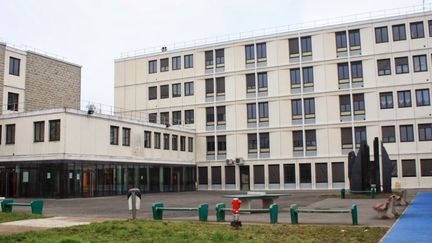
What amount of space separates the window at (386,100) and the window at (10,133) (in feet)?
113

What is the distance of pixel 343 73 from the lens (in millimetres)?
50906

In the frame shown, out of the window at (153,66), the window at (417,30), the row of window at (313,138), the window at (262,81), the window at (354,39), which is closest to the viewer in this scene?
the row of window at (313,138)

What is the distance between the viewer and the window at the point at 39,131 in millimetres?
36906

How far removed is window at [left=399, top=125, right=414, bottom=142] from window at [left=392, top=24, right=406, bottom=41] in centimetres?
880

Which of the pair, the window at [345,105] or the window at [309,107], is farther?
the window at [309,107]

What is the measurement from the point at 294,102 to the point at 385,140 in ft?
33.4

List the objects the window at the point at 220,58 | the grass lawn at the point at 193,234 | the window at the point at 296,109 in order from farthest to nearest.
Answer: the window at the point at 220,58 → the window at the point at 296,109 → the grass lawn at the point at 193,234

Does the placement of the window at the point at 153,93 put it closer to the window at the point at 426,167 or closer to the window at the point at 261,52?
the window at the point at 261,52

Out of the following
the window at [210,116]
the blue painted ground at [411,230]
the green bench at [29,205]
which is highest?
the window at [210,116]

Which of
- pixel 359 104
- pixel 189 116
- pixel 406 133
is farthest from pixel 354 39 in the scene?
pixel 189 116

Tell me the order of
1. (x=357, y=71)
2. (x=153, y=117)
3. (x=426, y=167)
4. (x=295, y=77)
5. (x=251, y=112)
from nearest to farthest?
(x=426, y=167) < (x=357, y=71) < (x=295, y=77) < (x=251, y=112) < (x=153, y=117)

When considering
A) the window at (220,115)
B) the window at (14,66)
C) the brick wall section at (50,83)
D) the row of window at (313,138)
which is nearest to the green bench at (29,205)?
the window at (14,66)

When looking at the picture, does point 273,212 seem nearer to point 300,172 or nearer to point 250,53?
point 300,172

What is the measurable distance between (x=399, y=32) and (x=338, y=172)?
50.1ft
